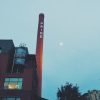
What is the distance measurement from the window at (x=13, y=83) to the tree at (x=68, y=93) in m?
9.78

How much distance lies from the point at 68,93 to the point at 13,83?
13.6m

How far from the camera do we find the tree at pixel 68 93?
52328 millimetres

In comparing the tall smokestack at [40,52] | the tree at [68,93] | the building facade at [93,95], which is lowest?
Result: the tree at [68,93]

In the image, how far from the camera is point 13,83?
2121 inches

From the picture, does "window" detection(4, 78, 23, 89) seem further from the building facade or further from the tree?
the building facade

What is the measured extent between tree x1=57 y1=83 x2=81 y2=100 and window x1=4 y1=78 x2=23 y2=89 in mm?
9783

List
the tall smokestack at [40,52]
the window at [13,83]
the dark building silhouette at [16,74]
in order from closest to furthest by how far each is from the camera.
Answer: the dark building silhouette at [16,74] < the window at [13,83] < the tall smokestack at [40,52]

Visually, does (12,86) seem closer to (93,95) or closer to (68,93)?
(68,93)

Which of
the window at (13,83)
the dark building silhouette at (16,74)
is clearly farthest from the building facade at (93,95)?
the window at (13,83)

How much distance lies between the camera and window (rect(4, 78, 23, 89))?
5331 cm

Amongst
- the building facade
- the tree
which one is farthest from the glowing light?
the building facade

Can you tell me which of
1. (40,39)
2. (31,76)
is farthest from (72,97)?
(40,39)

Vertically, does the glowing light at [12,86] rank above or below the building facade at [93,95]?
below

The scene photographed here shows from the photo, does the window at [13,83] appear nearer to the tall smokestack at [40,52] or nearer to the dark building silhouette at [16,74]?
the dark building silhouette at [16,74]
